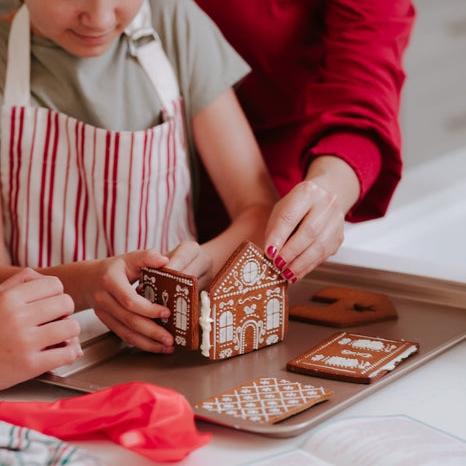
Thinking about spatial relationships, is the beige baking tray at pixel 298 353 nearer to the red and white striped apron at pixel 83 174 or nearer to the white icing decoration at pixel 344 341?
the white icing decoration at pixel 344 341

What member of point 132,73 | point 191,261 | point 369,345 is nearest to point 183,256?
point 191,261

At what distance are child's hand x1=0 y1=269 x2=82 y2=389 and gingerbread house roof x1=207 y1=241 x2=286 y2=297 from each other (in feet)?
0.45

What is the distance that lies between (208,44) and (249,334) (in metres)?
0.50

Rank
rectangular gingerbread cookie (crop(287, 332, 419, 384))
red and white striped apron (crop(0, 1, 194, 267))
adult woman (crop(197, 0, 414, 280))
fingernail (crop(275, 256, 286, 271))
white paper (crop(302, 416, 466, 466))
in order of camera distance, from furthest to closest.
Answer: red and white striped apron (crop(0, 1, 194, 267))
adult woman (crop(197, 0, 414, 280))
fingernail (crop(275, 256, 286, 271))
rectangular gingerbread cookie (crop(287, 332, 419, 384))
white paper (crop(302, 416, 466, 466))

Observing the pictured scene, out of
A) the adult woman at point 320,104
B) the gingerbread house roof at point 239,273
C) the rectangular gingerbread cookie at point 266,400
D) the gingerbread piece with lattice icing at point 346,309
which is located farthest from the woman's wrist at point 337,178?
the rectangular gingerbread cookie at point 266,400

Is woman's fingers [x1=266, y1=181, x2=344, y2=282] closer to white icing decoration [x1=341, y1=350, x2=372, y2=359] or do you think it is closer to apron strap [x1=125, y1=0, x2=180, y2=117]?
white icing decoration [x1=341, y1=350, x2=372, y2=359]

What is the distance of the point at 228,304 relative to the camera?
1.02 metres

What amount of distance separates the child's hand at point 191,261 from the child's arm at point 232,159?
20 cm

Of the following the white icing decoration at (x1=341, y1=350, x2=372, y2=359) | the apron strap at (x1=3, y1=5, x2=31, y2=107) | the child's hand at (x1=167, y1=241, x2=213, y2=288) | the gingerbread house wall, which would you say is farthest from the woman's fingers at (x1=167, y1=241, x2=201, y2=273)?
the apron strap at (x1=3, y1=5, x2=31, y2=107)

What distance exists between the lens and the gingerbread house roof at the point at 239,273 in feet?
3.33

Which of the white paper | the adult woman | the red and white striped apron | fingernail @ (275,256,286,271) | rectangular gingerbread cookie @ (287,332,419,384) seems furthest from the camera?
the red and white striped apron

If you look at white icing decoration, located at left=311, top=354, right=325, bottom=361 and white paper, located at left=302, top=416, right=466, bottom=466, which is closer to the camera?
white paper, located at left=302, top=416, right=466, bottom=466

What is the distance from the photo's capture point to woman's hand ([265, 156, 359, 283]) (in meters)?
1.12

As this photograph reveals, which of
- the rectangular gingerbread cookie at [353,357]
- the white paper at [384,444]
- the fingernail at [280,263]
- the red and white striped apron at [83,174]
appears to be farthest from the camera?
the red and white striped apron at [83,174]
